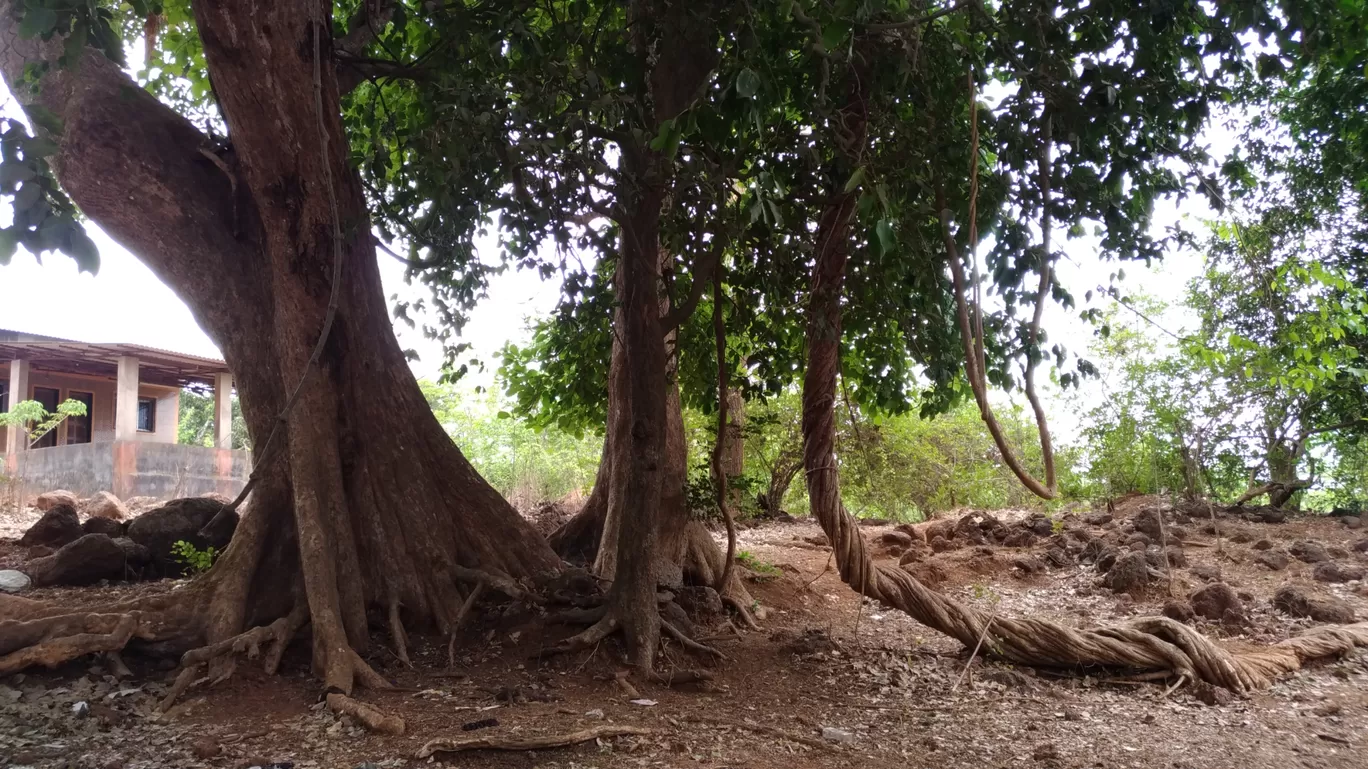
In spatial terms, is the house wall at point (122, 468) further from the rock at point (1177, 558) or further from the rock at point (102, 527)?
the rock at point (1177, 558)

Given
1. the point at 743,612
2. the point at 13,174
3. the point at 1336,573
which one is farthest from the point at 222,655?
the point at 1336,573

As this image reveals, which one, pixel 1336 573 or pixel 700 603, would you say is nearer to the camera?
pixel 700 603

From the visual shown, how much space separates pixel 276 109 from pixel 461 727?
3.29 meters

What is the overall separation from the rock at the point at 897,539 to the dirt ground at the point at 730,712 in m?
3.14

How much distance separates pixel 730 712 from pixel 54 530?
5.39 metres

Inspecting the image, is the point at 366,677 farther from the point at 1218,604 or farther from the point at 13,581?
the point at 1218,604

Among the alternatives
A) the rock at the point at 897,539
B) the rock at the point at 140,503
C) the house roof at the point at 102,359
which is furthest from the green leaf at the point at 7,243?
the house roof at the point at 102,359

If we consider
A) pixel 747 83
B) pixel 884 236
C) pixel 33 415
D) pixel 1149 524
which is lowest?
pixel 1149 524

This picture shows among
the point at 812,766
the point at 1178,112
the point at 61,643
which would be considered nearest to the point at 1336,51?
the point at 1178,112

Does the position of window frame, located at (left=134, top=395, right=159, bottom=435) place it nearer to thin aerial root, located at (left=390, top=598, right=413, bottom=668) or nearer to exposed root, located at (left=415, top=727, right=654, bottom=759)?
thin aerial root, located at (left=390, top=598, right=413, bottom=668)

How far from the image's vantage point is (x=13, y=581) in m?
5.16

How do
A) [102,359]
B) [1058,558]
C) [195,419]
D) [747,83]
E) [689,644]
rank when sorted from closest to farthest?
[747,83]
[689,644]
[1058,558]
[102,359]
[195,419]

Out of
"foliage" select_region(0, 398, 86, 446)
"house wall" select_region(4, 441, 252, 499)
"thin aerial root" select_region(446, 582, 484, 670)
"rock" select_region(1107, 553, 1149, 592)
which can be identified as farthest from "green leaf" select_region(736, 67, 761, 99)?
"foliage" select_region(0, 398, 86, 446)

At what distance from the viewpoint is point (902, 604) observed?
502cm
